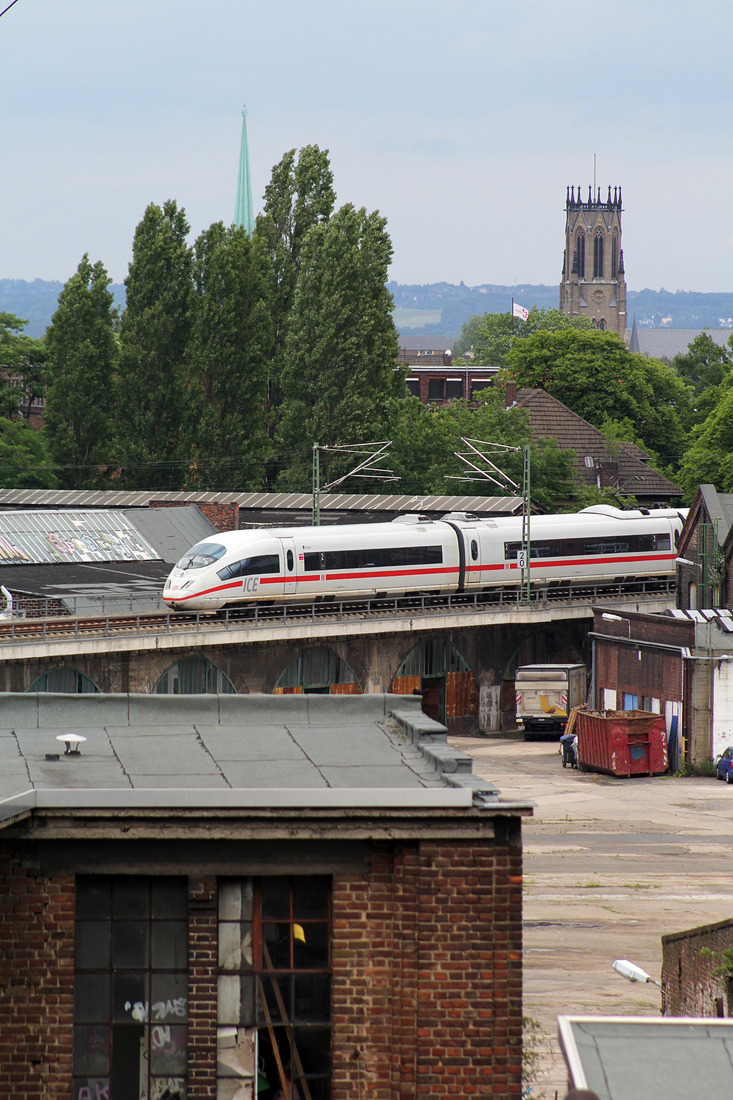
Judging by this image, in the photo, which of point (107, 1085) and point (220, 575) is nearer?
point (107, 1085)

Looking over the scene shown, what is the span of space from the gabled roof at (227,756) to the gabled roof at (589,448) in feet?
221

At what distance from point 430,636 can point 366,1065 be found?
40980 millimetres

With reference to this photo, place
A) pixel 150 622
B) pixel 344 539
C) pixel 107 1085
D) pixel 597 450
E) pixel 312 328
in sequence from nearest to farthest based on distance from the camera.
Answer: pixel 107 1085 → pixel 150 622 → pixel 344 539 → pixel 312 328 → pixel 597 450

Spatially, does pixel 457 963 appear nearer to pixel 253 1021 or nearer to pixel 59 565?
pixel 253 1021

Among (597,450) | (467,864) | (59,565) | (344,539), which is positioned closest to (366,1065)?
(467,864)

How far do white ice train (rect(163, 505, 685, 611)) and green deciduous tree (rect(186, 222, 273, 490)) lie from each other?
17292 mm

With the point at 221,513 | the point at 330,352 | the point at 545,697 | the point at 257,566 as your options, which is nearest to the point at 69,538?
the point at 221,513

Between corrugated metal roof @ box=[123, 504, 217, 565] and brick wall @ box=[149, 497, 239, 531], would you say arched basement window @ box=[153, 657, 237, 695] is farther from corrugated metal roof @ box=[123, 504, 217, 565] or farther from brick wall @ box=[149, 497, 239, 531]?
brick wall @ box=[149, 497, 239, 531]

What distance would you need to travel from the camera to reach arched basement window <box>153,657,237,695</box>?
147 ft

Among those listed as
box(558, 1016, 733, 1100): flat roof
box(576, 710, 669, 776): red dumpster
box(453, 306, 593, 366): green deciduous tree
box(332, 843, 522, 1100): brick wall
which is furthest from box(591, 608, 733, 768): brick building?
box(453, 306, 593, 366): green deciduous tree

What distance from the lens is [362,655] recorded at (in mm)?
49844

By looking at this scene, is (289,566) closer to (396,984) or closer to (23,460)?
(23,460)

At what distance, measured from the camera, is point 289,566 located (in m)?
47.7

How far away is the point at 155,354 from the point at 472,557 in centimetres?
2329
